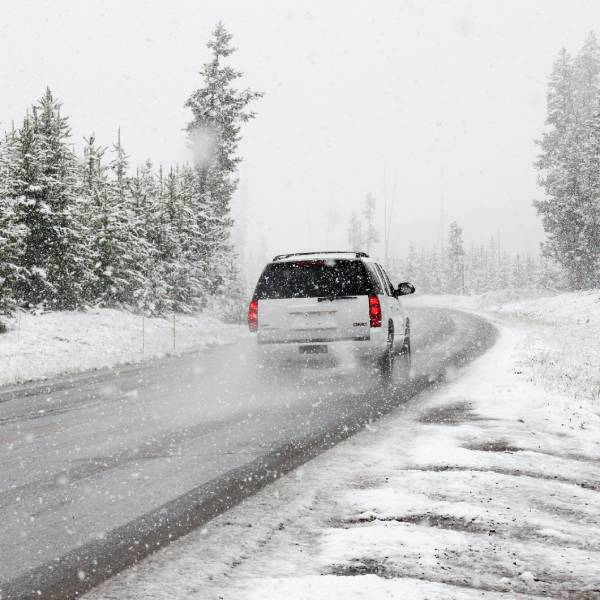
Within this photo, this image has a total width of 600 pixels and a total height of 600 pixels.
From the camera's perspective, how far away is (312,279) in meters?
11.8

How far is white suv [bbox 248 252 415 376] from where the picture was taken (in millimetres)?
11523

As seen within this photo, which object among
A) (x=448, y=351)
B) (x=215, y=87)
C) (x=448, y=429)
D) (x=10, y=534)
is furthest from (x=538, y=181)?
(x=10, y=534)

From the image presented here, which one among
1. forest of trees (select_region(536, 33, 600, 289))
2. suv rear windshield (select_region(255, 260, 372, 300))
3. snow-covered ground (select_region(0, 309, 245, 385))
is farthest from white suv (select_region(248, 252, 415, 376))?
forest of trees (select_region(536, 33, 600, 289))

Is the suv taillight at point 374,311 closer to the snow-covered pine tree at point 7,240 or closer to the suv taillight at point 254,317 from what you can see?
the suv taillight at point 254,317

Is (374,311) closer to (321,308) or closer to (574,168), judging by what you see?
(321,308)

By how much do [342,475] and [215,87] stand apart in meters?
38.1

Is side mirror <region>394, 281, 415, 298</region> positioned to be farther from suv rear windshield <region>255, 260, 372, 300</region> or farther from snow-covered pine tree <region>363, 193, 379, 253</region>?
snow-covered pine tree <region>363, 193, 379, 253</region>

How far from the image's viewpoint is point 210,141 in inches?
1588

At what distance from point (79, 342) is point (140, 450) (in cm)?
1442

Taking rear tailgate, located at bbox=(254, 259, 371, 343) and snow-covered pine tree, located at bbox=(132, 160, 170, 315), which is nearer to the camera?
rear tailgate, located at bbox=(254, 259, 371, 343)

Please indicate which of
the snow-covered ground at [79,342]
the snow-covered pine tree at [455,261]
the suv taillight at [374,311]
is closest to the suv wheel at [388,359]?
the suv taillight at [374,311]

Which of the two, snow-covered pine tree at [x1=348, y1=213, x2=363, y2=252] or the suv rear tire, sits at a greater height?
snow-covered pine tree at [x1=348, y1=213, x2=363, y2=252]

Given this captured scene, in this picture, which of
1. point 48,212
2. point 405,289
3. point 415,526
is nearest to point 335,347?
point 405,289

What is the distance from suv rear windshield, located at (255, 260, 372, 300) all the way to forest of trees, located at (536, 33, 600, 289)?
36670mm
